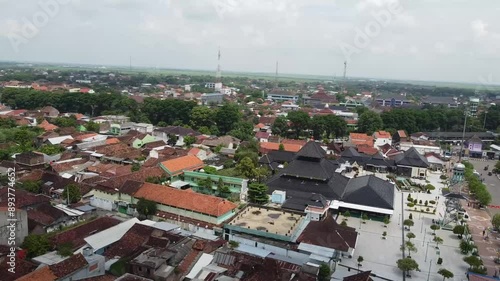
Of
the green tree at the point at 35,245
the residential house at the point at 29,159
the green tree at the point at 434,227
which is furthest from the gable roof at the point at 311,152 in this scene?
the residential house at the point at 29,159

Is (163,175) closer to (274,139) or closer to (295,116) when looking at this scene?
(274,139)

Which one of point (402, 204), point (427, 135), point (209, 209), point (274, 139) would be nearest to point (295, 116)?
point (274, 139)

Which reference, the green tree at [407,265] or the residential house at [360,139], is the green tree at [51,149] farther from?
the residential house at [360,139]

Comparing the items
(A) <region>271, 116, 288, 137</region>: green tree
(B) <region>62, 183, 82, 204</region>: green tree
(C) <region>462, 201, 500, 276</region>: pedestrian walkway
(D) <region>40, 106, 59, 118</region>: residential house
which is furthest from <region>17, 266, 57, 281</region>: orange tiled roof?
(D) <region>40, 106, 59, 118</region>: residential house

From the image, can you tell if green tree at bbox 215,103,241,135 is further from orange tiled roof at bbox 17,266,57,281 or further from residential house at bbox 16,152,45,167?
orange tiled roof at bbox 17,266,57,281

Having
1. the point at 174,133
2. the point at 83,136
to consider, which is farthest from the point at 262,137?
the point at 83,136

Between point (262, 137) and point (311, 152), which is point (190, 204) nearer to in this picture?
point (311, 152)

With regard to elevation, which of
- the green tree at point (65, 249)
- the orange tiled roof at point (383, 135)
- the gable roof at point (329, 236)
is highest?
the orange tiled roof at point (383, 135)
